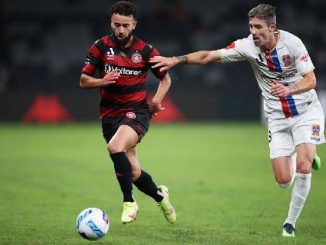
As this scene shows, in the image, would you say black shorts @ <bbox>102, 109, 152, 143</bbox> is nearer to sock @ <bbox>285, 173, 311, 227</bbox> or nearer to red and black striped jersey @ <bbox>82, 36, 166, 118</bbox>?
red and black striped jersey @ <bbox>82, 36, 166, 118</bbox>

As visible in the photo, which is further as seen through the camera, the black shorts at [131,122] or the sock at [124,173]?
the black shorts at [131,122]

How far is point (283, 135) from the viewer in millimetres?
7887

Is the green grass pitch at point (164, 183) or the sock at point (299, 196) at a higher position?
the sock at point (299, 196)

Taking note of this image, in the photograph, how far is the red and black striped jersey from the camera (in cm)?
778

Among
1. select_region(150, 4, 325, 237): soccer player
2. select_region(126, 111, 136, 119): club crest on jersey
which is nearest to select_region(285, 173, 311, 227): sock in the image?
select_region(150, 4, 325, 237): soccer player

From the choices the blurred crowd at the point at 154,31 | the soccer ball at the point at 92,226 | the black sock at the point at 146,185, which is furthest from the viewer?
the blurred crowd at the point at 154,31

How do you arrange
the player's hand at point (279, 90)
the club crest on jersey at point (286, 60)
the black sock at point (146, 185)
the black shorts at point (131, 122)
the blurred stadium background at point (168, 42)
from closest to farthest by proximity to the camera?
the player's hand at point (279, 90) → the club crest on jersey at point (286, 60) → the black shorts at point (131, 122) → the black sock at point (146, 185) → the blurred stadium background at point (168, 42)

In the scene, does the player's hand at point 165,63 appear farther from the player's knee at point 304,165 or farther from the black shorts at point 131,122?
the player's knee at point 304,165

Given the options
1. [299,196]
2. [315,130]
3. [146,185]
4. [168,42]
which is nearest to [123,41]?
[146,185]

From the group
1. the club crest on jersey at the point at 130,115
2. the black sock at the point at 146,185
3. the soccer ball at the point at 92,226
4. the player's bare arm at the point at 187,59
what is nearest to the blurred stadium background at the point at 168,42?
the black sock at the point at 146,185

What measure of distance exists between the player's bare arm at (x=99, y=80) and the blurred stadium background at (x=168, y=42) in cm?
1679

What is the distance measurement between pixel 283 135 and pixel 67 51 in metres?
21.6

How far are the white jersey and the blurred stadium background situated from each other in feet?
54.3

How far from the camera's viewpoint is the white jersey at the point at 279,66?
7.65 metres
